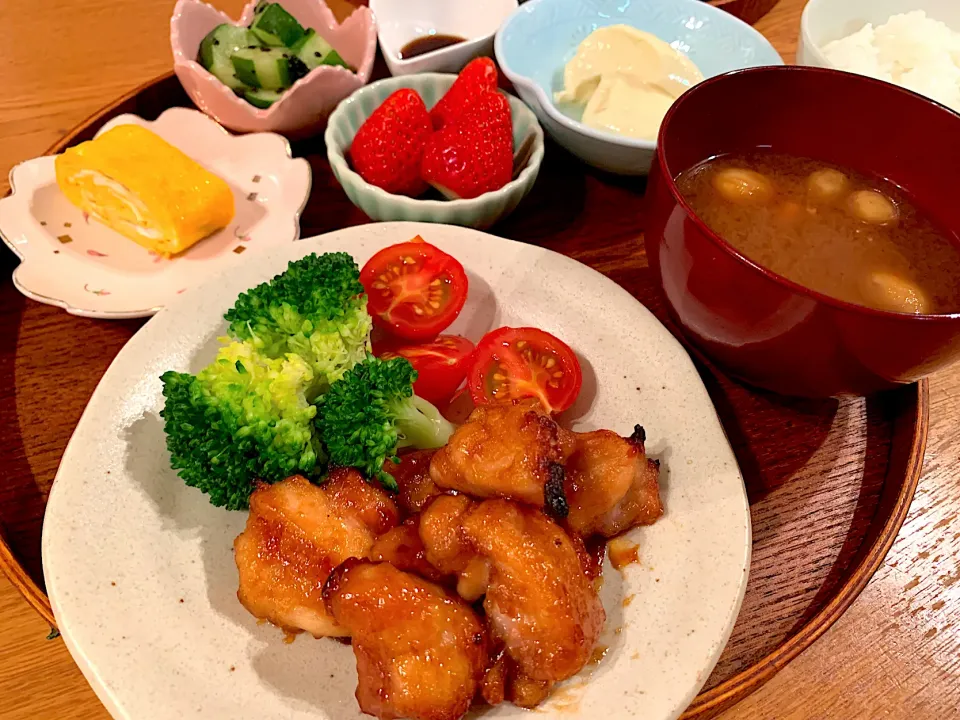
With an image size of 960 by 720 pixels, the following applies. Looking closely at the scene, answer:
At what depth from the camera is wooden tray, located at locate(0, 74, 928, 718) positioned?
1790mm

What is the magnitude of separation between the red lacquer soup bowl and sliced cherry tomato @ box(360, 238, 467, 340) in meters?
0.62

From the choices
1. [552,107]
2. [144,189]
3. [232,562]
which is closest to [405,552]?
[232,562]

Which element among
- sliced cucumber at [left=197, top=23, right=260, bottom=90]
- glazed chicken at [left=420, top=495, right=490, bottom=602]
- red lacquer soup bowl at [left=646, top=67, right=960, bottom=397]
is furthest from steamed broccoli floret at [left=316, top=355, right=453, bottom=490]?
sliced cucumber at [left=197, top=23, right=260, bottom=90]

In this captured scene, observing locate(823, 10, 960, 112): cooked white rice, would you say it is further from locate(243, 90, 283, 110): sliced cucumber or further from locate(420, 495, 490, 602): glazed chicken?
locate(420, 495, 490, 602): glazed chicken

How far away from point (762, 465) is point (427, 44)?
8.58 feet

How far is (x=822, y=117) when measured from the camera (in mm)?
2191

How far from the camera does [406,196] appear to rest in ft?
9.02

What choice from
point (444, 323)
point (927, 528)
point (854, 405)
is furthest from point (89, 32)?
point (927, 528)

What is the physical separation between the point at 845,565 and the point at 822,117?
1359 millimetres

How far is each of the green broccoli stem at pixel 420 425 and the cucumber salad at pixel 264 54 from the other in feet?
5.77

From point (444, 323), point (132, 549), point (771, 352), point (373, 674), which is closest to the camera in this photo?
point (373, 674)

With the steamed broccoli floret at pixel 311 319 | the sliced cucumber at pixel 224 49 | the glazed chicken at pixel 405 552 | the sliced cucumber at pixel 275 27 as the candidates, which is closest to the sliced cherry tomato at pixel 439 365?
the steamed broccoli floret at pixel 311 319

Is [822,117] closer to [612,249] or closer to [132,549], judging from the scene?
[612,249]

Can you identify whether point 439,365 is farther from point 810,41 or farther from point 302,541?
point 810,41
